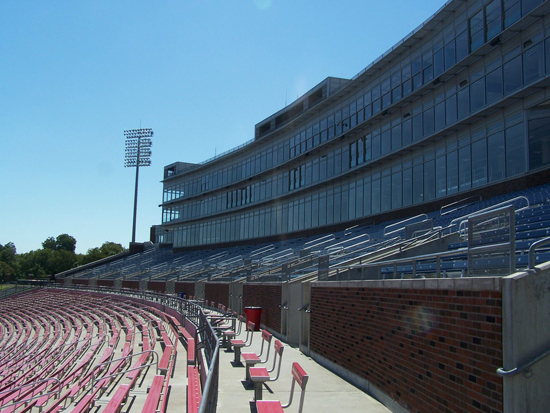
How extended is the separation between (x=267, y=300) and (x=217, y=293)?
847 cm

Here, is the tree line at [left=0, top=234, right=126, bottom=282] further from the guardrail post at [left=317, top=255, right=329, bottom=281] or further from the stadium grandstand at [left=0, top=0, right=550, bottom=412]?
the guardrail post at [left=317, top=255, right=329, bottom=281]

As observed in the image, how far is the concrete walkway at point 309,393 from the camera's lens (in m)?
8.21

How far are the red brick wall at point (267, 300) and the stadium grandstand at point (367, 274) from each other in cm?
15

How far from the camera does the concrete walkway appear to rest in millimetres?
8211

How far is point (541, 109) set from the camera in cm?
1850

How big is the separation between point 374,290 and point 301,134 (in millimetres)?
29555

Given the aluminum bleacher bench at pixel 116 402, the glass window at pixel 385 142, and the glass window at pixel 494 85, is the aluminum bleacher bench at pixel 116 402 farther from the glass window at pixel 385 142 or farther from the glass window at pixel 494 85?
the glass window at pixel 385 142

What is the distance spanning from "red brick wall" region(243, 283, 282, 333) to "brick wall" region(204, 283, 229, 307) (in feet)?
10.4

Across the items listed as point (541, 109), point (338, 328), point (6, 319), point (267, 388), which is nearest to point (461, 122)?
point (541, 109)

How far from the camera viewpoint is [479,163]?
2130cm

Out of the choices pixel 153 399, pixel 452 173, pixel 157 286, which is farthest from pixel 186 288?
pixel 153 399

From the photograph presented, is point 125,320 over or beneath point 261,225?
beneath

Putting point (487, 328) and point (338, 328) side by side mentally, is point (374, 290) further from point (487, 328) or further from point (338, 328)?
point (487, 328)

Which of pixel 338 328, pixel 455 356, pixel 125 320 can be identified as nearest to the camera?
pixel 455 356
